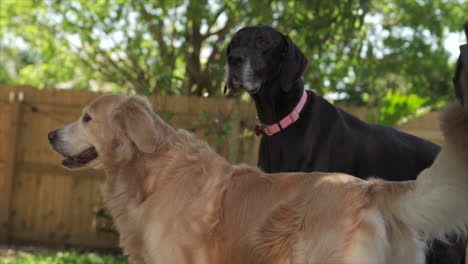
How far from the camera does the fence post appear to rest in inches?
408

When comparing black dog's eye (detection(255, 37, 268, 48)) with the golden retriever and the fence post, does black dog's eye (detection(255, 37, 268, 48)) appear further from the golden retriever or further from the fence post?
the fence post

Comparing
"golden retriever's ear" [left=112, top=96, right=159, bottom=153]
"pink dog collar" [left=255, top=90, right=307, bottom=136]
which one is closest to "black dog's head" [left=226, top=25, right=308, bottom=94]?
"pink dog collar" [left=255, top=90, right=307, bottom=136]

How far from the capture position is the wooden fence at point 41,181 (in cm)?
1037

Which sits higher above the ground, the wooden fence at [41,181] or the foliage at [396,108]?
the foliage at [396,108]

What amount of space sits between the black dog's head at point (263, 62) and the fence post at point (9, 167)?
6.07 meters

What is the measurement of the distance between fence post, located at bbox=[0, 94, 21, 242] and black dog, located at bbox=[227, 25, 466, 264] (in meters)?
6.05

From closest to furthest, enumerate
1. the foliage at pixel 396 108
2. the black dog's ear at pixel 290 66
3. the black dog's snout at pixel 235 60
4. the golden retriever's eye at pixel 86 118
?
1. the golden retriever's eye at pixel 86 118
2. the black dog's ear at pixel 290 66
3. the black dog's snout at pixel 235 60
4. the foliage at pixel 396 108

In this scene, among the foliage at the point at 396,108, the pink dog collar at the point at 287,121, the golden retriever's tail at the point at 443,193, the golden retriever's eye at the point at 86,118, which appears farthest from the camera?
the foliage at the point at 396,108

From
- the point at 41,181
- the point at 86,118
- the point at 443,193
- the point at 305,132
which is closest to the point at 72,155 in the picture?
the point at 86,118

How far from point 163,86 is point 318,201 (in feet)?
22.0

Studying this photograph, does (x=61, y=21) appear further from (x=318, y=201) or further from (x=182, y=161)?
(x=318, y=201)

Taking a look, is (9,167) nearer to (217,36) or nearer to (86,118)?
(217,36)

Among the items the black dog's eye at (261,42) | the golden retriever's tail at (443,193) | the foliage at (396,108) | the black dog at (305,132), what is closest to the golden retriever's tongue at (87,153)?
the black dog at (305,132)

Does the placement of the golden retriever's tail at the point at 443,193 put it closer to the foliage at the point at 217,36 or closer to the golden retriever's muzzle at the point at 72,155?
the golden retriever's muzzle at the point at 72,155
